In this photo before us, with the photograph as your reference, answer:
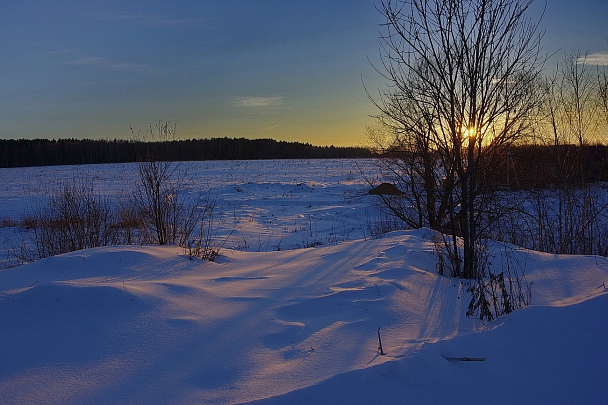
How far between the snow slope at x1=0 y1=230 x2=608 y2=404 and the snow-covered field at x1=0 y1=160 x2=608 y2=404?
0.04ft

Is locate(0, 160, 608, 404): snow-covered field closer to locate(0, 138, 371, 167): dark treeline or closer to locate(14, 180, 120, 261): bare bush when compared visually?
locate(14, 180, 120, 261): bare bush

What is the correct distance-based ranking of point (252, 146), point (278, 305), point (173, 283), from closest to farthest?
point (278, 305) → point (173, 283) → point (252, 146)

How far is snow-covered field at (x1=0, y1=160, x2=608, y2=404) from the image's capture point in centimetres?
231

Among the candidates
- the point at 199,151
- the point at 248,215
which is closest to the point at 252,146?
the point at 199,151

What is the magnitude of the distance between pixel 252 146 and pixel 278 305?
271ft

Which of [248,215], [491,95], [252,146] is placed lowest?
[248,215]

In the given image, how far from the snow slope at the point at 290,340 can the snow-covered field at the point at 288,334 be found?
1 cm

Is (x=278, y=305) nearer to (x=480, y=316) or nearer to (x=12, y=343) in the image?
(x=480, y=316)

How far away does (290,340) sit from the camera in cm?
314

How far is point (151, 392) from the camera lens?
2.40 m

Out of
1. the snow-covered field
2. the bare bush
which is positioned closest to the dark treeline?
the bare bush

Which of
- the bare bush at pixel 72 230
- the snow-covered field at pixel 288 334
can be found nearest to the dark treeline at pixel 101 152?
the bare bush at pixel 72 230

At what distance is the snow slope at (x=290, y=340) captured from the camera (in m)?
2.30

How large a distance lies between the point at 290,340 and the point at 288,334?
0.11 meters
